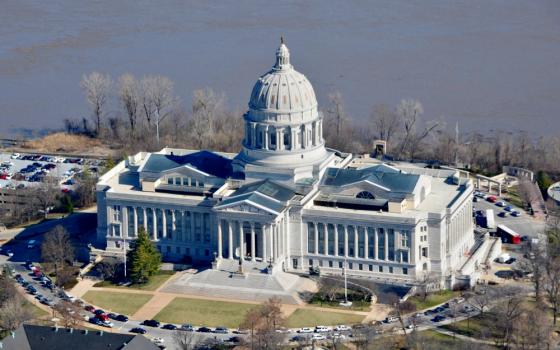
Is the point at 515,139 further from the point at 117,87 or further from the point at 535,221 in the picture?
the point at 117,87

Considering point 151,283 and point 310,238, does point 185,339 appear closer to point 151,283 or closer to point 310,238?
point 151,283

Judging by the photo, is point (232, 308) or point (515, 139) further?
point (515, 139)

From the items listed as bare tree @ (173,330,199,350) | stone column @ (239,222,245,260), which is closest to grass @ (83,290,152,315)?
bare tree @ (173,330,199,350)

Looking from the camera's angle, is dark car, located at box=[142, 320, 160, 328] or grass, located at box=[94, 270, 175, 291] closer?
dark car, located at box=[142, 320, 160, 328]

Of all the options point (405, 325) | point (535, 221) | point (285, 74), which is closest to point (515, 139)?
A: point (535, 221)

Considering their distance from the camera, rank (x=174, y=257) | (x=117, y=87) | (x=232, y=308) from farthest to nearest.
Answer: (x=117, y=87), (x=174, y=257), (x=232, y=308)

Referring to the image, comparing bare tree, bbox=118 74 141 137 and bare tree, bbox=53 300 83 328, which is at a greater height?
bare tree, bbox=118 74 141 137

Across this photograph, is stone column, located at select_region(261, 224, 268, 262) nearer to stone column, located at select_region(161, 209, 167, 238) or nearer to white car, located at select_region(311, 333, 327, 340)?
stone column, located at select_region(161, 209, 167, 238)
